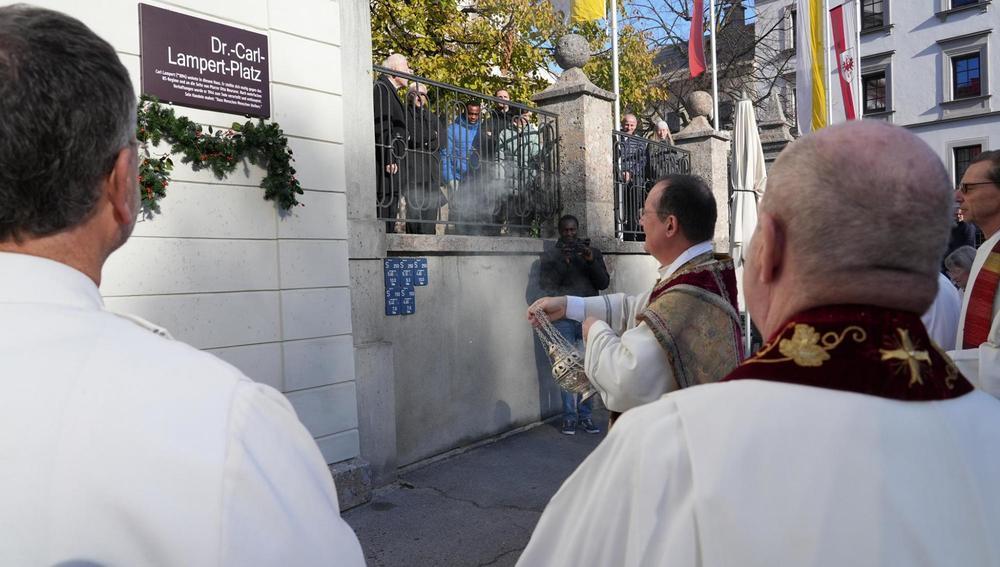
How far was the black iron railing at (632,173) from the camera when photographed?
30.4 ft

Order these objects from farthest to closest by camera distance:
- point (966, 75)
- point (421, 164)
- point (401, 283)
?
1. point (966, 75)
2. point (421, 164)
3. point (401, 283)

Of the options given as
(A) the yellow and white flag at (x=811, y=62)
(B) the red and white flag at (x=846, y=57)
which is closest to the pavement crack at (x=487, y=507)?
(A) the yellow and white flag at (x=811, y=62)

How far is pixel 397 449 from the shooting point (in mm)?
5953

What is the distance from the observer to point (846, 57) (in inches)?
476

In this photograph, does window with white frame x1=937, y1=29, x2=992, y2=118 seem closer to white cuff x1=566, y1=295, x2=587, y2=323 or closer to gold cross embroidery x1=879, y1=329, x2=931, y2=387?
white cuff x1=566, y1=295, x2=587, y2=323

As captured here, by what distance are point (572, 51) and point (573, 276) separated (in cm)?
261

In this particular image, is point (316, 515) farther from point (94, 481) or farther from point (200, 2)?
point (200, 2)

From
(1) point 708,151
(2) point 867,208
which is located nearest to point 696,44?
(1) point 708,151

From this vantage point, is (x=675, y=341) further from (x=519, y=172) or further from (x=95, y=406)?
(x=519, y=172)

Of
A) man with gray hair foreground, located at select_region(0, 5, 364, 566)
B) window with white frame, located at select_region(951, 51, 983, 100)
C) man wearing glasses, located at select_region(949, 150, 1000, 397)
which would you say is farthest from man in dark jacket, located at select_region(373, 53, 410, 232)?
window with white frame, located at select_region(951, 51, 983, 100)

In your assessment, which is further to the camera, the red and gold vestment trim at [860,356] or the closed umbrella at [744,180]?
the closed umbrella at [744,180]

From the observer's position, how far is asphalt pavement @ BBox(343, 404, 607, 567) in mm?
4617

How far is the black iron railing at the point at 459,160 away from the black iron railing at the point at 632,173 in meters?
1.25

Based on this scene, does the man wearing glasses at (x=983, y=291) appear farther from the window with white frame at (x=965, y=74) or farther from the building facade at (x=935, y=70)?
the window with white frame at (x=965, y=74)
